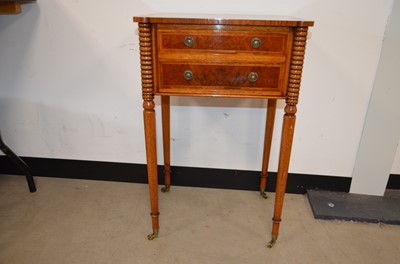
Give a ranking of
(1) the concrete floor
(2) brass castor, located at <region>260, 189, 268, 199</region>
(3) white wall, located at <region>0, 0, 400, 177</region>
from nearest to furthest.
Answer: (1) the concrete floor → (3) white wall, located at <region>0, 0, 400, 177</region> → (2) brass castor, located at <region>260, 189, 268, 199</region>

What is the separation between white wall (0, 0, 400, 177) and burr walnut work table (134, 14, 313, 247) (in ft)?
1.36

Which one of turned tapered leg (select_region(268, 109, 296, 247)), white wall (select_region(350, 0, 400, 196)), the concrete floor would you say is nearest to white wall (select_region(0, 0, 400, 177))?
white wall (select_region(350, 0, 400, 196))

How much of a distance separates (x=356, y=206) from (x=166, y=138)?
3.28 ft

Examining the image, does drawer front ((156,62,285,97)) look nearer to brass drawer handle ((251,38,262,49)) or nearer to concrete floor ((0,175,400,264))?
brass drawer handle ((251,38,262,49))

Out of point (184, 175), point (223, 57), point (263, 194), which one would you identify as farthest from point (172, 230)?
point (223, 57)

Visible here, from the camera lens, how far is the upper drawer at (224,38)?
0.97 m

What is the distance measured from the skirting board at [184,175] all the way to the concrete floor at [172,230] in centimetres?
5

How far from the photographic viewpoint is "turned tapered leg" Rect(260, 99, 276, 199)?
1.41m

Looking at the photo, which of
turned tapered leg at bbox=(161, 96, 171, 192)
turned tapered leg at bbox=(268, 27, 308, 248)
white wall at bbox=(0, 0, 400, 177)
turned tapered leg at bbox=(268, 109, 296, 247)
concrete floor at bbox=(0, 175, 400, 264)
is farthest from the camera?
turned tapered leg at bbox=(161, 96, 171, 192)

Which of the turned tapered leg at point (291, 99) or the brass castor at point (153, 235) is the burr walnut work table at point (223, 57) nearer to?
the turned tapered leg at point (291, 99)

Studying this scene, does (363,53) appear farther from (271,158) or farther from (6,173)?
(6,173)

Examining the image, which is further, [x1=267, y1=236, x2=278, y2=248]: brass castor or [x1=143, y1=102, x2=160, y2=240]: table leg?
[x1=267, y1=236, x2=278, y2=248]: brass castor

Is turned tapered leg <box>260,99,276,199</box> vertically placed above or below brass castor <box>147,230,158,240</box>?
above

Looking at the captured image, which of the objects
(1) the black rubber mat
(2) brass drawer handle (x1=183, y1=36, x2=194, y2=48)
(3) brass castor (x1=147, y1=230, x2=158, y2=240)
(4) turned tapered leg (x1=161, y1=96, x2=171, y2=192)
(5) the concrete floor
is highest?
(2) brass drawer handle (x1=183, y1=36, x2=194, y2=48)
